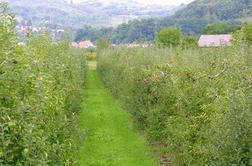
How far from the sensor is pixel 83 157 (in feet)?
44.5

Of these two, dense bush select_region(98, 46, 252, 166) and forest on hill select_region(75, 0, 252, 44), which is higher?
dense bush select_region(98, 46, 252, 166)

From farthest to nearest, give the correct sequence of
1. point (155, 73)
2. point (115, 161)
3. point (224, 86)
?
1. point (155, 73)
2. point (115, 161)
3. point (224, 86)

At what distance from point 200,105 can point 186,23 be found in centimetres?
12382

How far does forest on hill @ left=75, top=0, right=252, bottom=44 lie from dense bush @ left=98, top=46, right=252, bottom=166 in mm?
95936

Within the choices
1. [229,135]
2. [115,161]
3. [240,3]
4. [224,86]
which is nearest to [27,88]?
[229,135]

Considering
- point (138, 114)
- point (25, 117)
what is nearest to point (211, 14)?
point (138, 114)

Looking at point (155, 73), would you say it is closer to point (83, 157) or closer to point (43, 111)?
point (83, 157)

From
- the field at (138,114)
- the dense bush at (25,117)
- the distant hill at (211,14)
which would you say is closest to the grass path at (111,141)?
the field at (138,114)

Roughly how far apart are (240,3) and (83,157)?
122658mm

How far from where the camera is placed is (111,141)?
51.9 feet

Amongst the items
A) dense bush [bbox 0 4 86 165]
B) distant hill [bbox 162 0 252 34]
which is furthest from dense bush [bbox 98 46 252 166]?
distant hill [bbox 162 0 252 34]

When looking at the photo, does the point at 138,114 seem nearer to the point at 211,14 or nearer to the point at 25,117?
the point at 25,117

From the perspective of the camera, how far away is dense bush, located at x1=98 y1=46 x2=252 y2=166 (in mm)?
6719

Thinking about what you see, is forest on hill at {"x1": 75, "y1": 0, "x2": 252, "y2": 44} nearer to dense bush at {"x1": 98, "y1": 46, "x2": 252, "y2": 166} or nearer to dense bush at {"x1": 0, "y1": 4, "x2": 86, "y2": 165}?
dense bush at {"x1": 98, "y1": 46, "x2": 252, "y2": 166}
